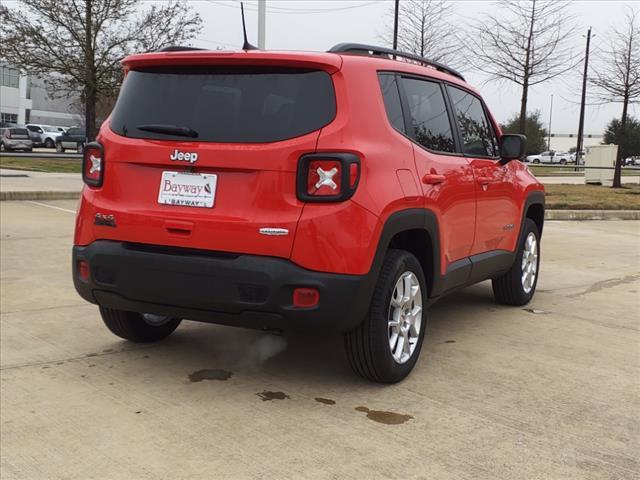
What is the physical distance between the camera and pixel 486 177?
16.2ft

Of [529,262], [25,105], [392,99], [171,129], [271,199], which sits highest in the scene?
[25,105]

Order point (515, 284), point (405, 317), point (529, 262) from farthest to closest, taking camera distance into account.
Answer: point (529, 262) < point (515, 284) < point (405, 317)

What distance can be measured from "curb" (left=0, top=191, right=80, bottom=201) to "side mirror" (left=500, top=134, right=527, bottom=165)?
10.6 m

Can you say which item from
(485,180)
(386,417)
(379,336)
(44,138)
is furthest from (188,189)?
(44,138)

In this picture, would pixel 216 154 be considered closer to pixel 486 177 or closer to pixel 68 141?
pixel 486 177

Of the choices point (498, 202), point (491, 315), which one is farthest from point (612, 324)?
point (498, 202)

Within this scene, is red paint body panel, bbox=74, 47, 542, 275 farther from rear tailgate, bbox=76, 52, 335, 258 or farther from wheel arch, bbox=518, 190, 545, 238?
wheel arch, bbox=518, 190, 545, 238

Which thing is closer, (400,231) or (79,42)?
(400,231)

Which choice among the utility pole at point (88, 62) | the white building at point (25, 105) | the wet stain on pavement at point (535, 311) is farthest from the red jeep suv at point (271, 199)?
the white building at point (25, 105)

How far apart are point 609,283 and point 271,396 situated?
194 inches

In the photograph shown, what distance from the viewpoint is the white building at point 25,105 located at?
93.6 meters

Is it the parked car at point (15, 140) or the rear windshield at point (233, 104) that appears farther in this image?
the parked car at point (15, 140)

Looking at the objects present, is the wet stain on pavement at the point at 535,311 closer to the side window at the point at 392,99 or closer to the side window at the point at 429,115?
the side window at the point at 429,115

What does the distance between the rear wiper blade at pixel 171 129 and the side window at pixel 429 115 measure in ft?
4.26
